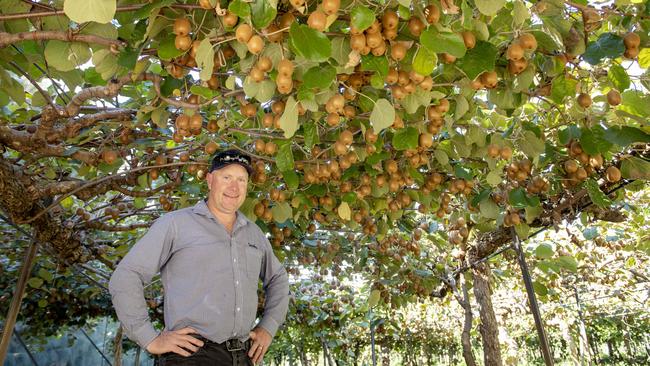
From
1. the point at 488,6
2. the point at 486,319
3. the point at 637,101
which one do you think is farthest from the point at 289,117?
the point at 486,319

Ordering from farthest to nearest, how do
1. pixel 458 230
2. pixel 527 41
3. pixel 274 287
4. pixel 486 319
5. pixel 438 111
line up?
1. pixel 486 319
2. pixel 458 230
3. pixel 274 287
4. pixel 438 111
5. pixel 527 41

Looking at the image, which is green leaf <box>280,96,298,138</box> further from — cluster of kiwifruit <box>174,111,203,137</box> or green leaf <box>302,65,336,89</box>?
cluster of kiwifruit <box>174,111,203,137</box>

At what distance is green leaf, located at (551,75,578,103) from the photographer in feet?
4.96

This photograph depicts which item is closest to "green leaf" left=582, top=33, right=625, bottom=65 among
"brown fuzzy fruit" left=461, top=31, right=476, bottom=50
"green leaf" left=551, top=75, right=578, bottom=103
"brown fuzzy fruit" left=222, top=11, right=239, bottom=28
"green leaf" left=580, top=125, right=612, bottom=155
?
"green leaf" left=551, top=75, right=578, bottom=103

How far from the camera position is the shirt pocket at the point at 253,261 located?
6.28 ft

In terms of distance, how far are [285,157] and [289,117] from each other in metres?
0.55

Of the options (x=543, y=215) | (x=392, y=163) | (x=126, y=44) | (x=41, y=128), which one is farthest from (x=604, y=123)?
(x=41, y=128)

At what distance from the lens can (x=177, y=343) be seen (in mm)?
1600

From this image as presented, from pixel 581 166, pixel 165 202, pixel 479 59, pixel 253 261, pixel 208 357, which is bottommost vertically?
pixel 208 357

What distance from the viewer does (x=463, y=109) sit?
1658mm

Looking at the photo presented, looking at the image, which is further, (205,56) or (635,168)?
(635,168)

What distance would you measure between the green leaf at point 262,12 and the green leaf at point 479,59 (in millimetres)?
560

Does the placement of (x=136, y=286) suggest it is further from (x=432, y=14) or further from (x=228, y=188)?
(x=432, y=14)

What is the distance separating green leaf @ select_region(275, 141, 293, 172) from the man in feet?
0.57
